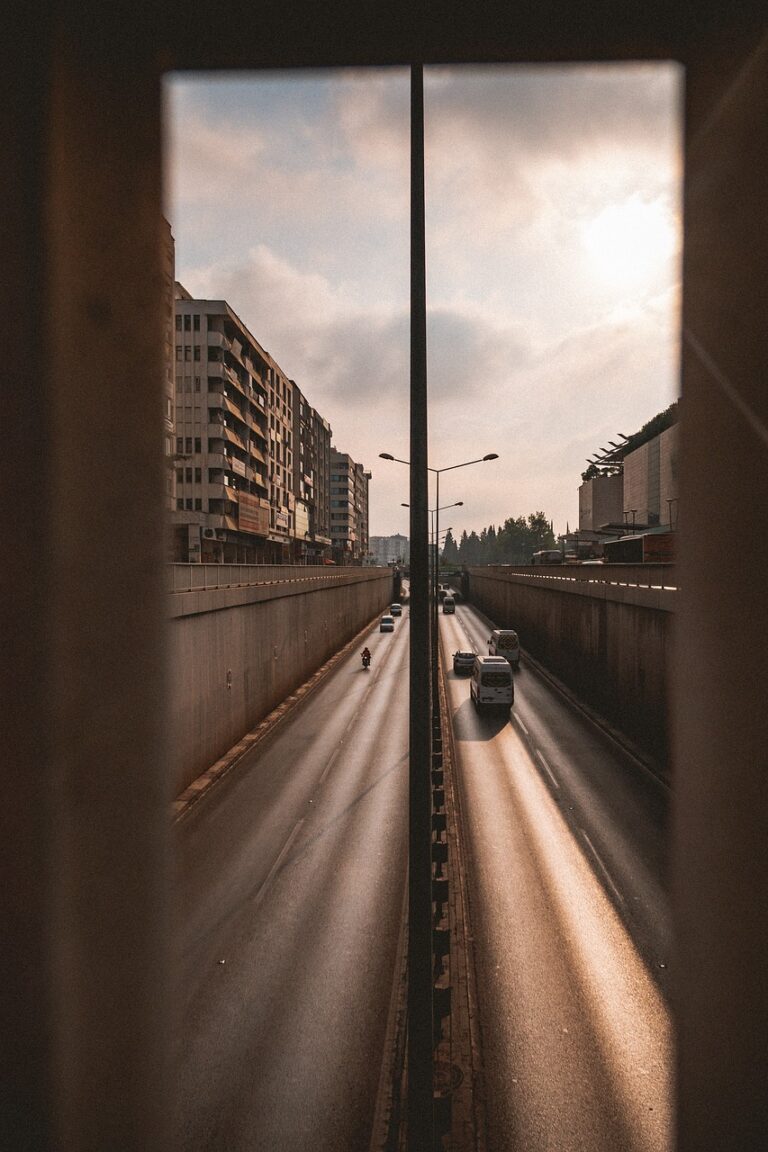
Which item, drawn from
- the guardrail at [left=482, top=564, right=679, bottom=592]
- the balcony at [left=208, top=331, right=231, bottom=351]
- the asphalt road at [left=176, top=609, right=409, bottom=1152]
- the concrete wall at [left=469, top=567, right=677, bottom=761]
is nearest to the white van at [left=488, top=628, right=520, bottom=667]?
the concrete wall at [left=469, top=567, right=677, bottom=761]

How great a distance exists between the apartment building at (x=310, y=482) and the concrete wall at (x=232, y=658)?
141 feet

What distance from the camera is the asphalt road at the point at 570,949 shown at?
645 centimetres

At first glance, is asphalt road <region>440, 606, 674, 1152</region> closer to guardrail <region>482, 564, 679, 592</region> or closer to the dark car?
guardrail <region>482, 564, 679, 592</region>

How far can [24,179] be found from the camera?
198 cm

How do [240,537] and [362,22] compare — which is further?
[240,537]

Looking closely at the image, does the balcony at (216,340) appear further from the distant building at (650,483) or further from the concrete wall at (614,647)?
the distant building at (650,483)

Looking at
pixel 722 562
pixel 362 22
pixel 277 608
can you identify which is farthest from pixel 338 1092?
pixel 277 608

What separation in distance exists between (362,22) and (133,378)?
1.71 metres

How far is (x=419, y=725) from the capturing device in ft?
15.7

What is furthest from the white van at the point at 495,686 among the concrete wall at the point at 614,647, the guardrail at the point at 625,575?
the guardrail at the point at 625,575

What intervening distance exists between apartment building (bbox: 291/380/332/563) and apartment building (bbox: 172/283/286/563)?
19.0 meters

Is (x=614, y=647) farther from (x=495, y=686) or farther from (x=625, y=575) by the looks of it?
(x=495, y=686)

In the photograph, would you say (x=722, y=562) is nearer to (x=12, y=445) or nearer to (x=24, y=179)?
→ (x=12, y=445)

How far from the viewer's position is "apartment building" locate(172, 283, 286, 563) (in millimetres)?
43594
